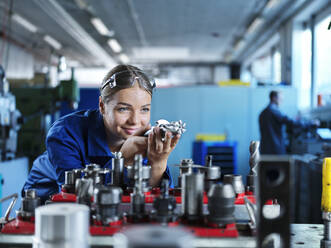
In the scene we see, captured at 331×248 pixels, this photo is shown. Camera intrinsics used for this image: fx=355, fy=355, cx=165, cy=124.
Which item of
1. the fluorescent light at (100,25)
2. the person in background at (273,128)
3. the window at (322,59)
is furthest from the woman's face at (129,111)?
the fluorescent light at (100,25)

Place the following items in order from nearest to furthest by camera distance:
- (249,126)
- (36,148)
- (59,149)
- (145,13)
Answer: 1. (59,149)
2. (36,148)
3. (249,126)
4. (145,13)

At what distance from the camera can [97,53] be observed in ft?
23.9

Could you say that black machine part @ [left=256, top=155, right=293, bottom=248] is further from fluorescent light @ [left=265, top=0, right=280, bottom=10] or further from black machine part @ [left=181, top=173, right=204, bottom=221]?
fluorescent light @ [left=265, top=0, right=280, bottom=10]

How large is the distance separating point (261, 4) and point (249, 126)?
1599 mm

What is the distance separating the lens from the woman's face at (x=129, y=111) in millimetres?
1135

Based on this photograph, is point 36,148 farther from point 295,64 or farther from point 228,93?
point 295,64

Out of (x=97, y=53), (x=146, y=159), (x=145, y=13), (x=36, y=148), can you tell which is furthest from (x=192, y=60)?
(x=146, y=159)

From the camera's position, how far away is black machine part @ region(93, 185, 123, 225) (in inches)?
20.6

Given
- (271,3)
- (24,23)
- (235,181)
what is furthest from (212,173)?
(24,23)

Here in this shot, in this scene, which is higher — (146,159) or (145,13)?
(145,13)

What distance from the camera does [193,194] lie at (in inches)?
21.0

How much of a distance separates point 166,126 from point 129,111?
0.76 feet

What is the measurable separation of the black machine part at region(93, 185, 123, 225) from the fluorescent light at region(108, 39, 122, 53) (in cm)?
602

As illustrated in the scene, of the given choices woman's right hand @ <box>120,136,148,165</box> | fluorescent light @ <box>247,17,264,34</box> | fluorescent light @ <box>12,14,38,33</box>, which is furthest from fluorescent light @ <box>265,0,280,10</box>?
woman's right hand @ <box>120,136,148,165</box>
